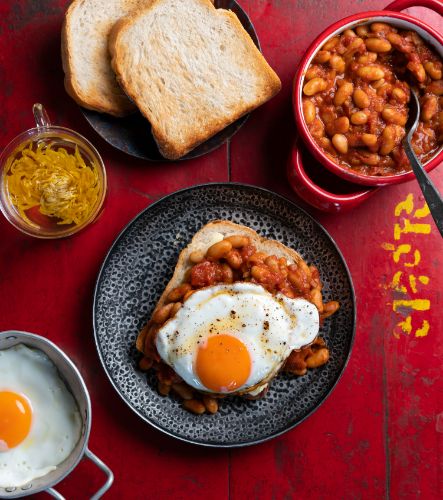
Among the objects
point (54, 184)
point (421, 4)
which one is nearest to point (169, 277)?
point (54, 184)

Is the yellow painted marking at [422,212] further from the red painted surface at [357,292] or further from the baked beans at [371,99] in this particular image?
the baked beans at [371,99]

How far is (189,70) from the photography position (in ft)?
8.69

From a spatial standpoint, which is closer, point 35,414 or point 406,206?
point 35,414

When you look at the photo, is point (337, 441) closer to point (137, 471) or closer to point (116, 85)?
point (137, 471)

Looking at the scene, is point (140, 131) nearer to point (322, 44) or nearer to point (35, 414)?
point (322, 44)

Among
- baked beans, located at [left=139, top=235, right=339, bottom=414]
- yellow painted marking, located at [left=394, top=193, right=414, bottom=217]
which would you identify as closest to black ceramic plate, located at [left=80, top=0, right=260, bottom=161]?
baked beans, located at [left=139, top=235, right=339, bottom=414]

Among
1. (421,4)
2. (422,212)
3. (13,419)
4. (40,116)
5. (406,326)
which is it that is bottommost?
(406,326)

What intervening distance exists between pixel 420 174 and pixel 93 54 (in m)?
1.36

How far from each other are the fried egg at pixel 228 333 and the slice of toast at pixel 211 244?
0.49ft

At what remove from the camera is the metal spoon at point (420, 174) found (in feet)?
7.66

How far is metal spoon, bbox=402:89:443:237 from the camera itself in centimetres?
234

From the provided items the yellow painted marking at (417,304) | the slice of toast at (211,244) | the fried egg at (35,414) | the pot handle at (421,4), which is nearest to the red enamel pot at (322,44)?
the pot handle at (421,4)

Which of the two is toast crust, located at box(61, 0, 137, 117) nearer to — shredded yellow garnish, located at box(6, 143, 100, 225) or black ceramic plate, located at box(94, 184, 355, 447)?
shredded yellow garnish, located at box(6, 143, 100, 225)

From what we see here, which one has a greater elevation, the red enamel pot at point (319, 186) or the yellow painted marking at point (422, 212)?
the red enamel pot at point (319, 186)
